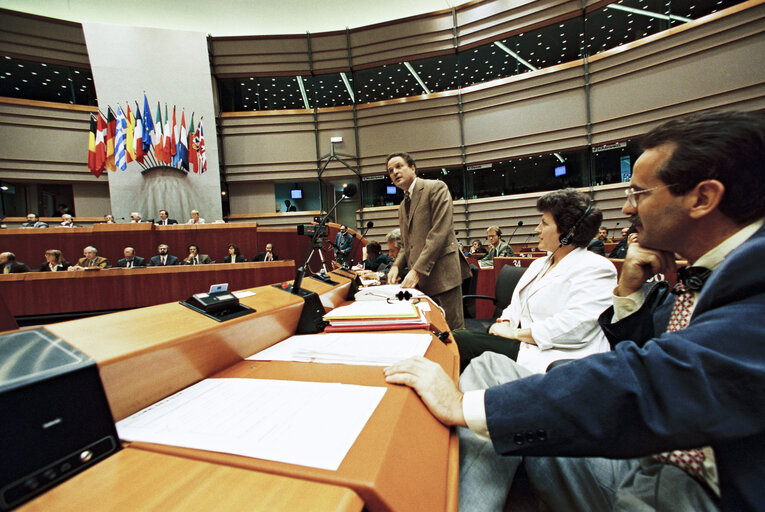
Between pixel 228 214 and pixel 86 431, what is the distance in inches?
428

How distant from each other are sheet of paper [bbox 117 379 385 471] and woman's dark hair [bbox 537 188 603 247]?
148cm

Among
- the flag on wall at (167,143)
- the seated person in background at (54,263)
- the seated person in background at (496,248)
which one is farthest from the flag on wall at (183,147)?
the seated person in background at (496,248)

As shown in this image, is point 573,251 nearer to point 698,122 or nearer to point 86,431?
point 698,122

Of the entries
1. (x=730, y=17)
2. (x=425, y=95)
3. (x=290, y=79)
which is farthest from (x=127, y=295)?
(x=730, y=17)

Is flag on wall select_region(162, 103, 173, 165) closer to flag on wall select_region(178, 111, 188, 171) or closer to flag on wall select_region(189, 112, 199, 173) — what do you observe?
flag on wall select_region(178, 111, 188, 171)

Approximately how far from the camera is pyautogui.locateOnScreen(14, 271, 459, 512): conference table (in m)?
0.34

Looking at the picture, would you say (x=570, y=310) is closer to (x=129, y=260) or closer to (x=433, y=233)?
(x=433, y=233)

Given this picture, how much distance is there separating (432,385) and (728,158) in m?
0.75

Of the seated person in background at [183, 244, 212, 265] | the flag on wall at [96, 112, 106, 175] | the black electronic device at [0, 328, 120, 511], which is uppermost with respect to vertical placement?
the flag on wall at [96, 112, 106, 175]

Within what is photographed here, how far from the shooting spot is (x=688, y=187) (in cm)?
66

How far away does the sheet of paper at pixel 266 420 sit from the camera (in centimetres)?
41

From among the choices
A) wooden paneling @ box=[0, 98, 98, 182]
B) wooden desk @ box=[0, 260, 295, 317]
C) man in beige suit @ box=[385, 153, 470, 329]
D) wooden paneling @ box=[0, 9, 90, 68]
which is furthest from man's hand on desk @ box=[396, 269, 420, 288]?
wooden paneling @ box=[0, 9, 90, 68]

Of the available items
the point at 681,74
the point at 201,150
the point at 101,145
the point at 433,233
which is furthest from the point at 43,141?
the point at 681,74

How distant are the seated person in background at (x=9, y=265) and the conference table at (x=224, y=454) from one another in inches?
232
